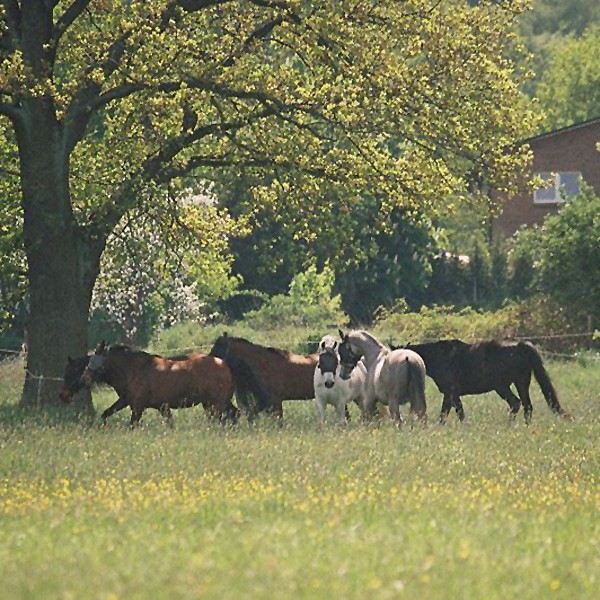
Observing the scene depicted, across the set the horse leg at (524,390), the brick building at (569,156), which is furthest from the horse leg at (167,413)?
Answer: the brick building at (569,156)

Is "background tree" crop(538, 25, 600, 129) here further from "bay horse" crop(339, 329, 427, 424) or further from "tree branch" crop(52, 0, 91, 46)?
"bay horse" crop(339, 329, 427, 424)

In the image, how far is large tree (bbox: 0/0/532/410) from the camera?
89.7ft

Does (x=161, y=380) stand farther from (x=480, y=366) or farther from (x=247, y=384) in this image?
(x=480, y=366)

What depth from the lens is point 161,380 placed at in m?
26.4

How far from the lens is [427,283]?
6888 cm

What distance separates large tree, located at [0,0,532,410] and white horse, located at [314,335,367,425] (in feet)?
11.6

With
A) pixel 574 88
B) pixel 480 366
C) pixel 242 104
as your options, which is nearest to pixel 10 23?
pixel 242 104

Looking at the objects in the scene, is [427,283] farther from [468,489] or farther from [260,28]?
[468,489]

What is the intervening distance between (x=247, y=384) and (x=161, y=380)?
5.69 feet

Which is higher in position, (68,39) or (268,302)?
(68,39)

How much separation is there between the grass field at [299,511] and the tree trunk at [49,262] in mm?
3662

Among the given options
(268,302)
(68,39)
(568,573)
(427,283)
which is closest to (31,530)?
(568,573)

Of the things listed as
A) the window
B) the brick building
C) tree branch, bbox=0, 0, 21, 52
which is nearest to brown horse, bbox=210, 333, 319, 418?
tree branch, bbox=0, 0, 21, 52

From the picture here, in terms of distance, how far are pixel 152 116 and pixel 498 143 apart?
6743mm
